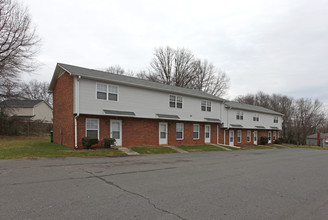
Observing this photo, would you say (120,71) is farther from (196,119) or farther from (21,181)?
(21,181)

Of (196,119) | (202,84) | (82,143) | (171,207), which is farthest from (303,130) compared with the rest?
(171,207)

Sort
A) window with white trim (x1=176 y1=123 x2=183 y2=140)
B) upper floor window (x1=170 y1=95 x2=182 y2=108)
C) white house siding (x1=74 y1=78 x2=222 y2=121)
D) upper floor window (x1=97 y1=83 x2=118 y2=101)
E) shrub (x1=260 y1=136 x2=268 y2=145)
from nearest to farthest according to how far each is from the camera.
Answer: white house siding (x1=74 y1=78 x2=222 y2=121)
upper floor window (x1=97 y1=83 x2=118 y2=101)
upper floor window (x1=170 y1=95 x2=182 y2=108)
window with white trim (x1=176 y1=123 x2=183 y2=140)
shrub (x1=260 y1=136 x2=268 y2=145)

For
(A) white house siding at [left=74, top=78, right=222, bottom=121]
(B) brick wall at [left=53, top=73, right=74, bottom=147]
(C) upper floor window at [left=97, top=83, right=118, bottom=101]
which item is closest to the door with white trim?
(A) white house siding at [left=74, top=78, right=222, bottom=121]

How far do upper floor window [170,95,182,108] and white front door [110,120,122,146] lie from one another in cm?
594

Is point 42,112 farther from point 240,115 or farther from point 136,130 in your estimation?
point 240,115

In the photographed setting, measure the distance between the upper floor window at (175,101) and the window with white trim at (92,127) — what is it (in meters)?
7.75

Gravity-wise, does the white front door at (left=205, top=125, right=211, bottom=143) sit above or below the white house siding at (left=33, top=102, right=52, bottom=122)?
below

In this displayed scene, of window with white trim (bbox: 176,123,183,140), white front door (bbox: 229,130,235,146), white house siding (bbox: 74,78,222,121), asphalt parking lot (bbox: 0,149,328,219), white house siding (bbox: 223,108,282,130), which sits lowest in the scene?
white front door (bbox: 229,130,235,146)

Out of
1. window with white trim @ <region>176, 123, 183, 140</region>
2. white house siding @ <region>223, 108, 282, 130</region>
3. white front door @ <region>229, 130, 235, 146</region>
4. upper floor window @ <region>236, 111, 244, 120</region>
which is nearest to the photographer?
window with white trim @ <region>176, 123, 183, 140</region>

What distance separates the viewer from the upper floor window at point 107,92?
16.7 m

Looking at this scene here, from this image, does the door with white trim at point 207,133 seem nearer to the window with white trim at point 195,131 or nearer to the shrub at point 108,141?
the window with white trim at point 195,131

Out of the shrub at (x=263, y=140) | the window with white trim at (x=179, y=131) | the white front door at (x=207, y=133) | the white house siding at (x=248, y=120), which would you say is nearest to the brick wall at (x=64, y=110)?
the window with white trim at (x=179, y=131)

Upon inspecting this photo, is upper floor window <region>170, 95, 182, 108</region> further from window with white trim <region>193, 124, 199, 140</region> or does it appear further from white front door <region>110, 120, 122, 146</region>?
white front door <region>110, 120, 122, 146</region>

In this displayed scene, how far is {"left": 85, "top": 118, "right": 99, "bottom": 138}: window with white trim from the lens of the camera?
16325 mm
